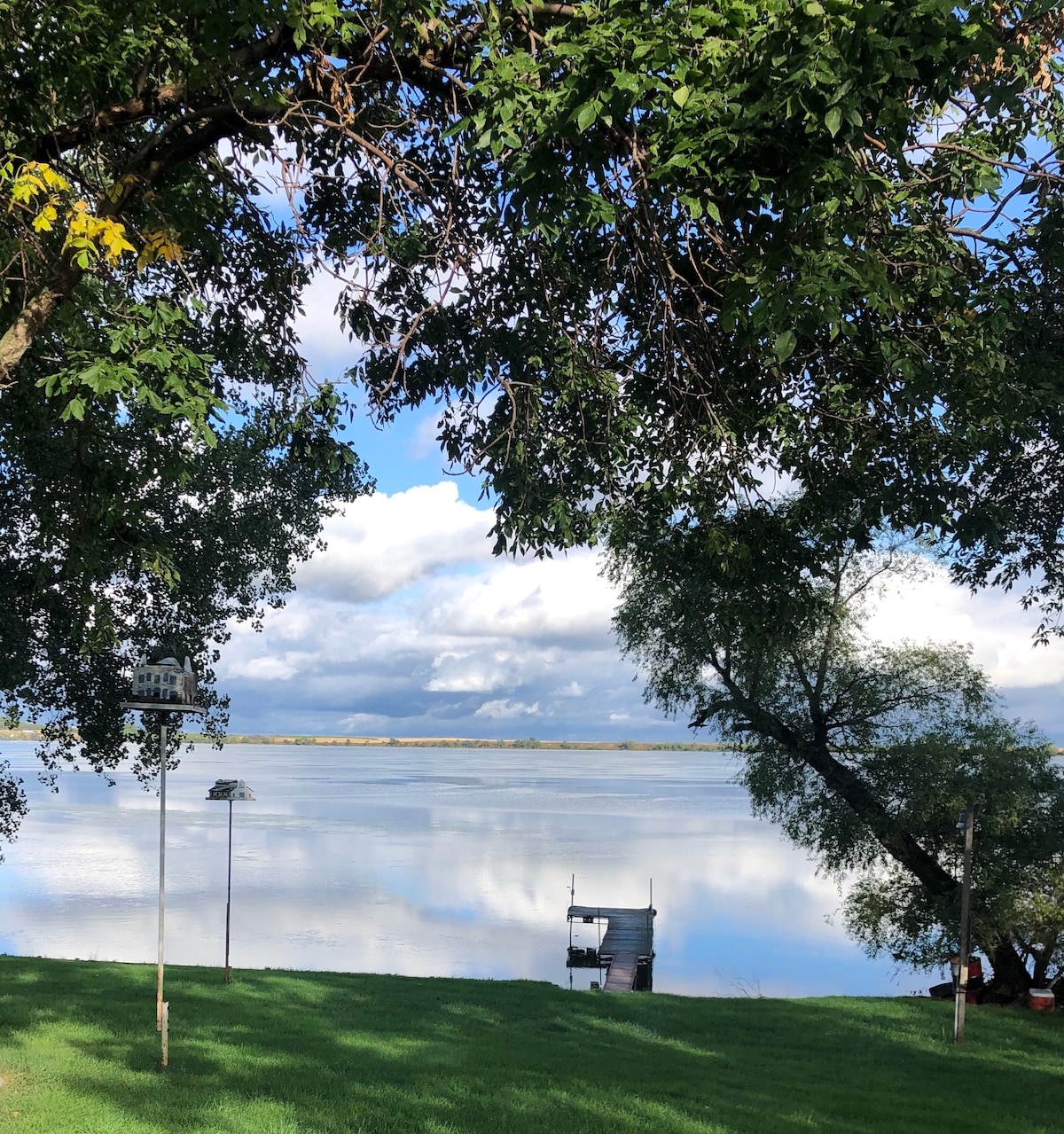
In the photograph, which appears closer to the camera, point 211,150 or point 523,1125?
point 211,150

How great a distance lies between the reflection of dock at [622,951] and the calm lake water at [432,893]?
0.75m

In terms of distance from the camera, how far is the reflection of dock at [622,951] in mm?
27812

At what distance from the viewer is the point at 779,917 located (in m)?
43.2

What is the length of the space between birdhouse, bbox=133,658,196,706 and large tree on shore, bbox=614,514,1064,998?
9866 millimetres

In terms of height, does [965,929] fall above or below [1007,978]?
above

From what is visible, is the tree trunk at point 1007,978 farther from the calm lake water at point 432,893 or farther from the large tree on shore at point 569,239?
the large tree on shore at point 569,239

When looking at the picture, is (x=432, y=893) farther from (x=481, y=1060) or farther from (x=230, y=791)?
(x=481, y=1060)

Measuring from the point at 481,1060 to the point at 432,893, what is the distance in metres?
33.1

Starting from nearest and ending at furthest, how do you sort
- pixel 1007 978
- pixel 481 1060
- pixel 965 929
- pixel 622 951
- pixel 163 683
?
pixel 163 683 < pixel 481 1060 < pixel 965 929 < pixel 1007 978 < pixel 622 951

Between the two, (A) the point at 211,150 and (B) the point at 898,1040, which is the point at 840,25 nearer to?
(A) the point at 211,150

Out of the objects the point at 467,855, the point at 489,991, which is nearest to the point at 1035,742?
the point at 489,991

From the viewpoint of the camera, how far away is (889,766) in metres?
20.8

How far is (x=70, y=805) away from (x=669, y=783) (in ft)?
299

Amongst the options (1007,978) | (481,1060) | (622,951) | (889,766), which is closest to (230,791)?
(481,1060)
